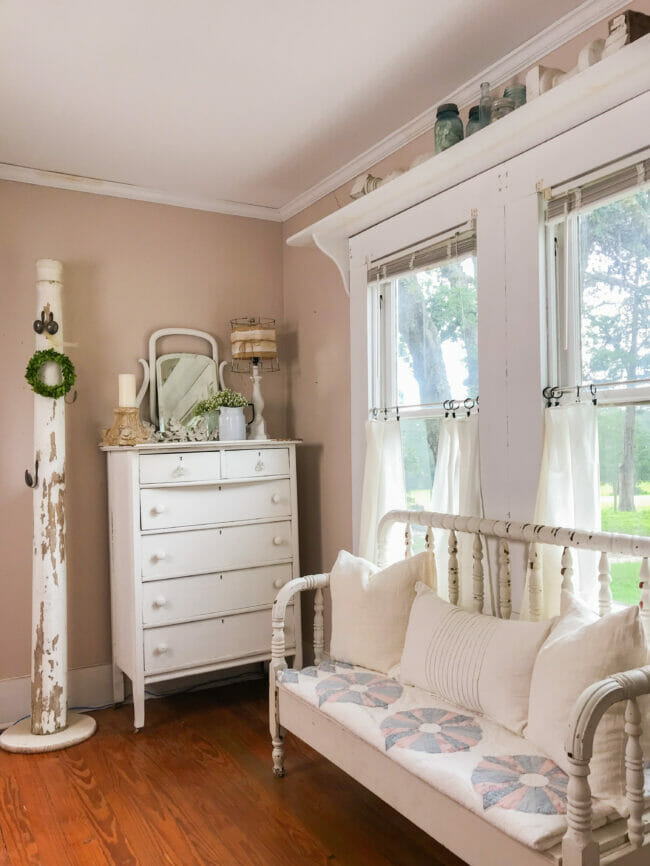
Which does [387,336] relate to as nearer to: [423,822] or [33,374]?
[33,374]

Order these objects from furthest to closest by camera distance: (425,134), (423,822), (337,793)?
1. (425,134)
2. (337,793)
3. (423,822)

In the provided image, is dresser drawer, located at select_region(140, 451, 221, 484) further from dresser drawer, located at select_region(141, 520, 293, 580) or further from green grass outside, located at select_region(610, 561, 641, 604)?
green grass outside, located at select_region(610, 561, 641, 604)

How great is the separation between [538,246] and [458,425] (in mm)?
656

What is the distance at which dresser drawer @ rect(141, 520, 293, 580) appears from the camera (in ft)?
10.2

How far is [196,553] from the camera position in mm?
3211

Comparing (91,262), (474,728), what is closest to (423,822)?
(474,728)

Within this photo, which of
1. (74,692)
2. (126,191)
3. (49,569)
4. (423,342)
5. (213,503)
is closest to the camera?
(423,342)

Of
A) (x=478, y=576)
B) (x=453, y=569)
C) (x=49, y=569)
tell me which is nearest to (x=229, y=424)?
(x=49, y=569)

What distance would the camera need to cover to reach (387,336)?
3107mm

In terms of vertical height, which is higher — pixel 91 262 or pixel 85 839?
pixel 91 262

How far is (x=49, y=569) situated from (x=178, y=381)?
108cm

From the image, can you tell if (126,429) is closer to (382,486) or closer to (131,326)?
(131,326)

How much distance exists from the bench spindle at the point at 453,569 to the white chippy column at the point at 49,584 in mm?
1623

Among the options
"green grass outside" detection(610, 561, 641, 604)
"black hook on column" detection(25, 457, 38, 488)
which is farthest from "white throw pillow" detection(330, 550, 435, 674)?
"black hook on column" detection(25, 457, 38, 488)
